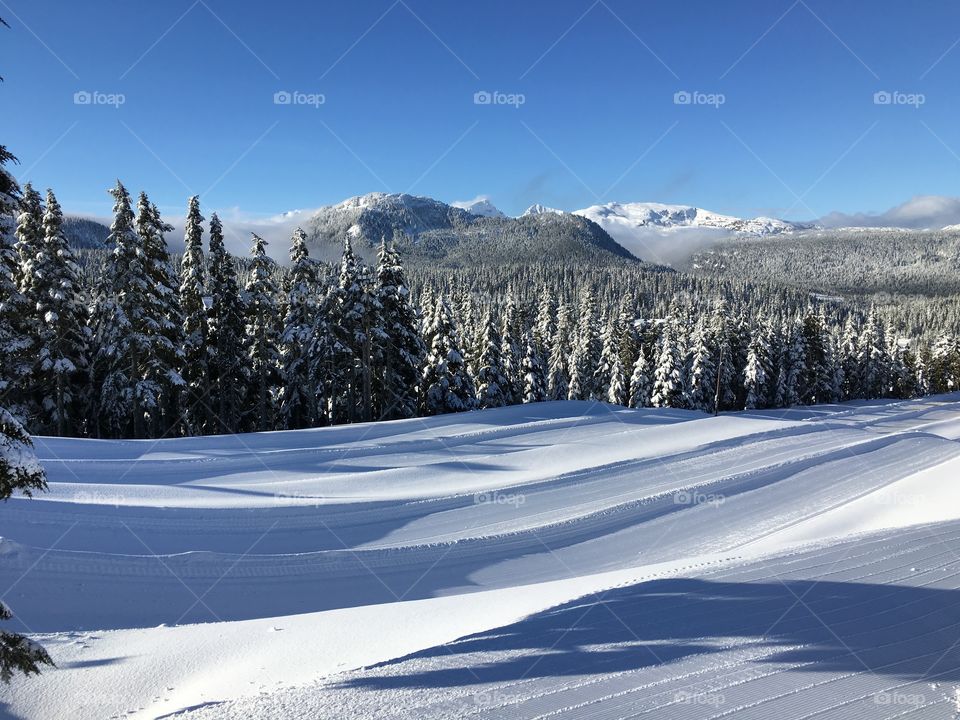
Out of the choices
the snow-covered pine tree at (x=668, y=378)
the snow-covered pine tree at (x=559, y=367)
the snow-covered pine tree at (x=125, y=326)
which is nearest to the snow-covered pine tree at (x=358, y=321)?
the snow-covered pine tree at (x=125, y=326)

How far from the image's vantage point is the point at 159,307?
81.7 feet

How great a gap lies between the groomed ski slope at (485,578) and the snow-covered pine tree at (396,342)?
998cm

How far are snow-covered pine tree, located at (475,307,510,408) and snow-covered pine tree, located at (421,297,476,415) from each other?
4745 millimetres

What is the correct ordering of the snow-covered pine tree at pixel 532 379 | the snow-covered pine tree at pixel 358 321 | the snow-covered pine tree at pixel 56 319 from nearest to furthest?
the snow-covered pine tree at pixel 56 319 → the snow-covered pine tree at pixel 358 321 → the snow-covered pine tree at pixel 532 379

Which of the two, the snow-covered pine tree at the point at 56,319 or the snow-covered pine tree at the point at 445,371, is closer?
the snow-covered pine tree at the point at 56,319

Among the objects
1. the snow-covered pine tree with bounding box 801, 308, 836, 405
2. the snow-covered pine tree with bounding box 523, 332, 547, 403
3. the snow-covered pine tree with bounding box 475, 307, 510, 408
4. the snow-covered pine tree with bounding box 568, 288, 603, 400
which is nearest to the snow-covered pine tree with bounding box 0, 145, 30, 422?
the snow-covered pine tree with bounding box 475, 307, 510, 408

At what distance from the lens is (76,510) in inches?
473

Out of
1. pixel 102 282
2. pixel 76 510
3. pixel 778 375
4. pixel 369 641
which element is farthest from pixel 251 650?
pixel 778 375

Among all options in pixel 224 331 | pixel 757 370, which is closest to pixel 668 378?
pixel 757 370

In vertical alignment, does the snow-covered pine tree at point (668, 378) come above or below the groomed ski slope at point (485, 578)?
above

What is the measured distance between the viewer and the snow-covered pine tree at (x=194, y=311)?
90.2 feet

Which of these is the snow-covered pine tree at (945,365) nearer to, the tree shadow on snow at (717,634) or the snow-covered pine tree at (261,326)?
the snow-covered pine tree at (261,326)

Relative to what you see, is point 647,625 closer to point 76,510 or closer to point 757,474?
point 76,510

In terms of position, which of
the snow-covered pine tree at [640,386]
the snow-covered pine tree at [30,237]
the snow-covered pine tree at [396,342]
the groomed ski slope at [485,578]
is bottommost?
the groomed ski slope at [485,578]
